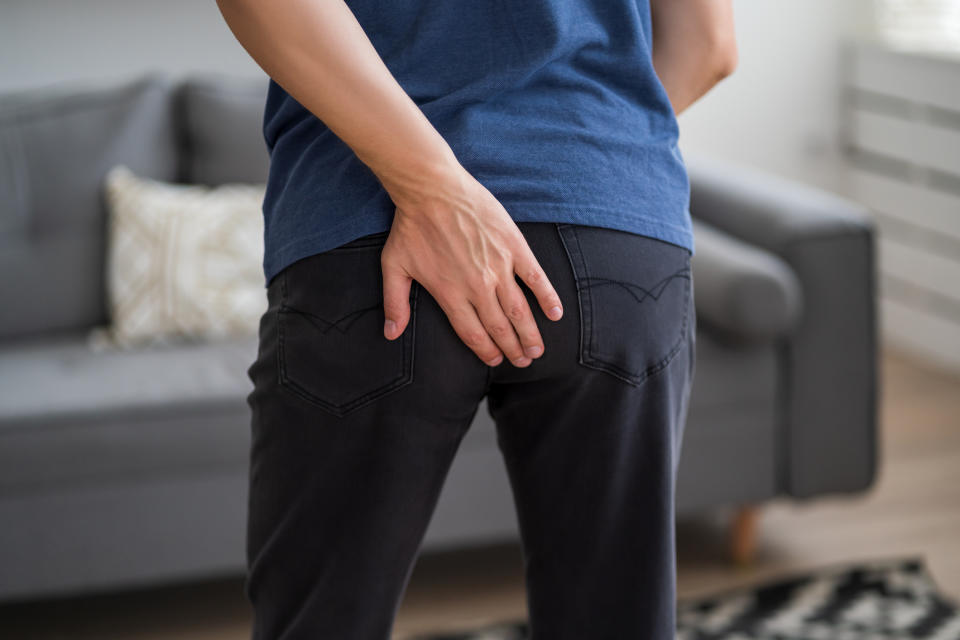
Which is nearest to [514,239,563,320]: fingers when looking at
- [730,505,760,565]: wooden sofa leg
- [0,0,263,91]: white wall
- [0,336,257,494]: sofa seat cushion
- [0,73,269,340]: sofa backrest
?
[0,336,257,494]: sofa seat cushion

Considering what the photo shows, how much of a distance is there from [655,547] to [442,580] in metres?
1.30

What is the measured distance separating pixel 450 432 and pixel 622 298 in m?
0.13

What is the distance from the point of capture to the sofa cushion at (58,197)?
216cm

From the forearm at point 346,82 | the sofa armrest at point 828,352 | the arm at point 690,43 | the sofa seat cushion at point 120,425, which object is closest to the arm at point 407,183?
the forearm at point 346,82

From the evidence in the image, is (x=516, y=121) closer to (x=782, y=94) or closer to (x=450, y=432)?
(x=450, y=432)

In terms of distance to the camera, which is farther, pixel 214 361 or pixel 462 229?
pixel 214 361

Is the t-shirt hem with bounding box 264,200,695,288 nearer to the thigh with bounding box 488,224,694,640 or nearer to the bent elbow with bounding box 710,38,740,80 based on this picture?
the thigh with bounding box 488,224,694,640

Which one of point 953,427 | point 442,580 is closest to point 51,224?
point 442,580

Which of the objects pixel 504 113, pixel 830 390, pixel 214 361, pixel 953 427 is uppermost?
pixel 504 113

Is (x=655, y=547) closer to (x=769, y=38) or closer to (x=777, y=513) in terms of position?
(x=777, y=513)

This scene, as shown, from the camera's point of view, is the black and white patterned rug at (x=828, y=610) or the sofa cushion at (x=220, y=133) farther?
the sofa cushion at (x=220, y=133)

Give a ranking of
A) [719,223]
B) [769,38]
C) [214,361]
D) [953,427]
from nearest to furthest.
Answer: [214,361]
[719,223]
[953,427]
[769,38]

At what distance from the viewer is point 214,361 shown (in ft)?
6.01

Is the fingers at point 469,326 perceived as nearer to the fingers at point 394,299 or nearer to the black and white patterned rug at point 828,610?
the fingers at point 394,299
